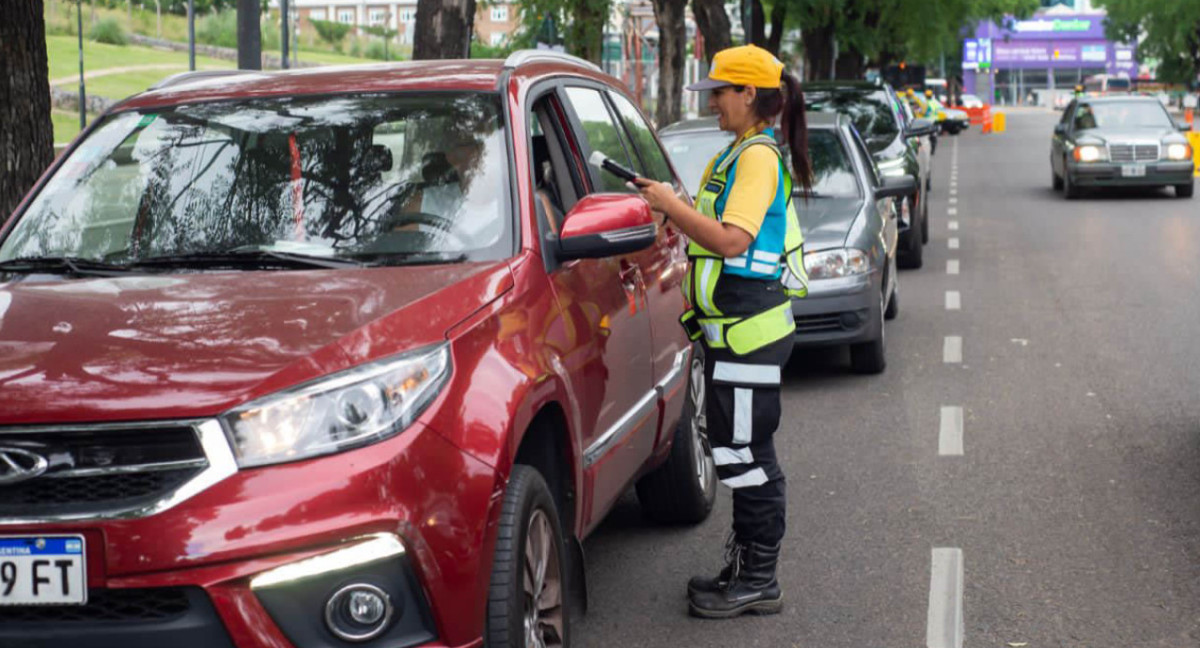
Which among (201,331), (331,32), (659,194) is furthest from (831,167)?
(331,32)

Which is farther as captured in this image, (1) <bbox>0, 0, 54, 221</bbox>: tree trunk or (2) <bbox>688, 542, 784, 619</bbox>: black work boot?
(1) <bbox>0, 0, 54, 221</bbox>: tree trunk

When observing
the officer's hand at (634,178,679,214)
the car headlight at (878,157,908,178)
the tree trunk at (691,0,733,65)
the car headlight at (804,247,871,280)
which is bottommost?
the car headlight at (804,247,871,280)

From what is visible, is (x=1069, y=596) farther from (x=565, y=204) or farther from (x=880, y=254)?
(x=880, y=254)

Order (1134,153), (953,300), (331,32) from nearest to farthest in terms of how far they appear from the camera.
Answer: (953,300) < (1134,153) < (331,32)

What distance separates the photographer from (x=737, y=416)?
5.30 metres

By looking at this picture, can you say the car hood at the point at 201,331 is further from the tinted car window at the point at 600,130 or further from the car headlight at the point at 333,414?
the tinted car window at the point at 600,130

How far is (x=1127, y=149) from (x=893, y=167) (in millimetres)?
10889

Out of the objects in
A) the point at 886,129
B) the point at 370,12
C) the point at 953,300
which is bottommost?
the point at 953,300

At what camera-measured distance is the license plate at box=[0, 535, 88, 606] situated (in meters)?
3.43

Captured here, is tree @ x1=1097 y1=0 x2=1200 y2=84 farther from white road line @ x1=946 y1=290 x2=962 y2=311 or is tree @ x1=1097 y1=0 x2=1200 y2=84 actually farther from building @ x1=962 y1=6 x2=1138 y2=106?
white road line @ x1=946 y1=290 x2=962 y2=311

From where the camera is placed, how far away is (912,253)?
16.5m

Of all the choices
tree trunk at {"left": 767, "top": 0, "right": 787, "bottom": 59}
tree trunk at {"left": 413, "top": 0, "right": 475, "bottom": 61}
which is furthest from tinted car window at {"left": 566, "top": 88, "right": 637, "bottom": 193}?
tree trunk at {"left": 767, "top": 0, "right": 787, "bottom": 59}

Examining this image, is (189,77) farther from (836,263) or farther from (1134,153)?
(1134,153)

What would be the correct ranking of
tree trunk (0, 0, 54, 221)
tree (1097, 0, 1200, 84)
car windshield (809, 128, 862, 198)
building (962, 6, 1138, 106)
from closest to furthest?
tree trunk (0, 0, 54, 221) < car windshield (809, 128, 862, 198) < tree (1097, 0, 1200, 84) < building (962, 6, 1138, 106)
